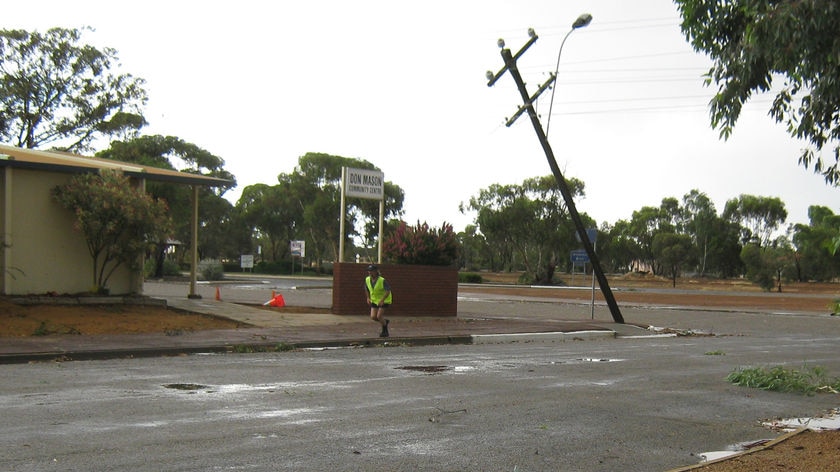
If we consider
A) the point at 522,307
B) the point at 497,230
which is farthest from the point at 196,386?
the point at 497,230

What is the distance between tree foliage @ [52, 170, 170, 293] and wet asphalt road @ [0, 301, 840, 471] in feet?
22.1

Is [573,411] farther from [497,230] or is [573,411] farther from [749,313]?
[497,230]

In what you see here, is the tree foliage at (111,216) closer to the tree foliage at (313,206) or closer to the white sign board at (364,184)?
the white sign board at (364,184)

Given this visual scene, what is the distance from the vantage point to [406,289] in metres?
26.2

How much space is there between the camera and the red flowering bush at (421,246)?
2712cm

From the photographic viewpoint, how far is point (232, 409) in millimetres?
8922

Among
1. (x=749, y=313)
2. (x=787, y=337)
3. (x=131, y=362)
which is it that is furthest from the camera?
(x=749, y=313)

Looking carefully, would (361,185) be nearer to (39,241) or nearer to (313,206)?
(39,241)

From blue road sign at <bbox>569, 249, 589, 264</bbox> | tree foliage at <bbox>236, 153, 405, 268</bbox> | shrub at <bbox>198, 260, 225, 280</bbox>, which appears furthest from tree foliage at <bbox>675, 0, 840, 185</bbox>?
tree foliage at <bbox>236, 153, 405, 268</bbox>

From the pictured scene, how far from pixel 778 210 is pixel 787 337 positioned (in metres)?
110

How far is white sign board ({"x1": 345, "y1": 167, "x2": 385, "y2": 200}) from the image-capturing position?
25828mm

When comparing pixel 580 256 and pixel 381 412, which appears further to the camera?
Result: pixel 580 256

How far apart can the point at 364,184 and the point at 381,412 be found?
17547 mm

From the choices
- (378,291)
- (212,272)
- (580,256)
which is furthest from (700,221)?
(378,291)
